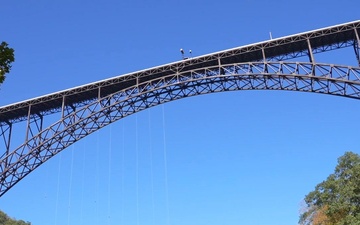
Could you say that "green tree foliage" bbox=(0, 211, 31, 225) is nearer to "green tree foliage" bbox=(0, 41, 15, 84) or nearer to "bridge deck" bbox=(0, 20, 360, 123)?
"bridge deck" bbox=(0, 20, 360, 123)

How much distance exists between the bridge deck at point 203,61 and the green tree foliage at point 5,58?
20015mm

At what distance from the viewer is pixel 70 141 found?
31422mm

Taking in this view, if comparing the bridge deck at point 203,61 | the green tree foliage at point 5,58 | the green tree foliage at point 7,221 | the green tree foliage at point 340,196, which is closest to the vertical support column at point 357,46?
the bridge deck at point 203,61

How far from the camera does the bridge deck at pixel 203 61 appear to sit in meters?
27.7

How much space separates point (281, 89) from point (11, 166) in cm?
1724

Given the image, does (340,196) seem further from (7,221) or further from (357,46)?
(7,221)

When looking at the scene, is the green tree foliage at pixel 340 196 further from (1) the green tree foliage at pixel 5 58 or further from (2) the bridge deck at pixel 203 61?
(1) the green tree foliage at pixel 5 58

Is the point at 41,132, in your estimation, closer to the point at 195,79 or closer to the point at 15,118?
the point at 15,118

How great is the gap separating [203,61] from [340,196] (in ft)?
59.3

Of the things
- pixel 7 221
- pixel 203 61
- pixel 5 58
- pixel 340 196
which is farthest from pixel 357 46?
pixel 7 221

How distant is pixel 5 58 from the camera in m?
10.1

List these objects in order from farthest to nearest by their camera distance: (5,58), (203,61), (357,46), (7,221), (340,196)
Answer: (7,221), (340,196), (203,61), (357,46), (5,58)

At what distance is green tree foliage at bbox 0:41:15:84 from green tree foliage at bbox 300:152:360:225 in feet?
99.5

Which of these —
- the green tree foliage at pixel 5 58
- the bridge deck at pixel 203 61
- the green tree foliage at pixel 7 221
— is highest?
the green tree foliage at pixel 7 221
